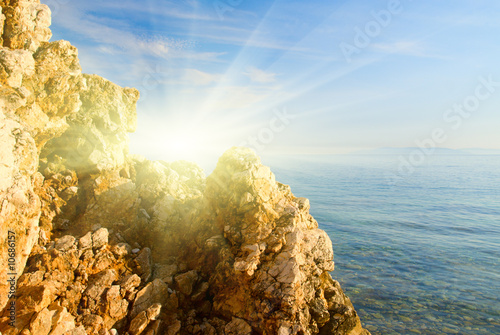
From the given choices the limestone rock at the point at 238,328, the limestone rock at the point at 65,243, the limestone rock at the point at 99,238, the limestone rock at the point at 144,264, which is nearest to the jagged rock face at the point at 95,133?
the limestone rock at the point at 99,238

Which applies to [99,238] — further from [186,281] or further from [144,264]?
[186,281]

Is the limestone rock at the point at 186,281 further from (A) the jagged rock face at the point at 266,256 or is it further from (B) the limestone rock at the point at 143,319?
(B) the limestone rock at the point at 143,319

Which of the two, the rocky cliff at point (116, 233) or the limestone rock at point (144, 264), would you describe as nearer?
the rocky cliff at point (116, 233)

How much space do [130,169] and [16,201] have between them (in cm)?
811

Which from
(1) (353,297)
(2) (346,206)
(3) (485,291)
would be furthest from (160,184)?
(2) (346,206)

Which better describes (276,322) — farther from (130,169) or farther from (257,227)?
(130,169)

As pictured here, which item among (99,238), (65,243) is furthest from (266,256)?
(65,243)

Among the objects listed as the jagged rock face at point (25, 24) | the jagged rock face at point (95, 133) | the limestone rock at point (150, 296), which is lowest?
the limestone rock at point (150, 296)

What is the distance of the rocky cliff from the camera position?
10.1 metres

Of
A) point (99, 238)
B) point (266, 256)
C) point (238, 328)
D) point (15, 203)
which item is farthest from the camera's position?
point (99, 238)

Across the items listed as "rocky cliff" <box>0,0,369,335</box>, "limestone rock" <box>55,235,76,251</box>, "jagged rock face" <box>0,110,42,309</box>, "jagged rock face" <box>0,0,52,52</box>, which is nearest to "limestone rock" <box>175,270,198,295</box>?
"rocky cliff" <box>0,0,369,335</box>

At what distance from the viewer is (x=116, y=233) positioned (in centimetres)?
1405

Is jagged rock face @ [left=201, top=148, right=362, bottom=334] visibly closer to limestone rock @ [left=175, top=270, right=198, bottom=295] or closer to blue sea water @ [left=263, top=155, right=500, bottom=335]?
limestone rock @ [left=175, top=270, right=198, bottom=295]

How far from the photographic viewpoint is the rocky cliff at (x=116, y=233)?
1012cm
